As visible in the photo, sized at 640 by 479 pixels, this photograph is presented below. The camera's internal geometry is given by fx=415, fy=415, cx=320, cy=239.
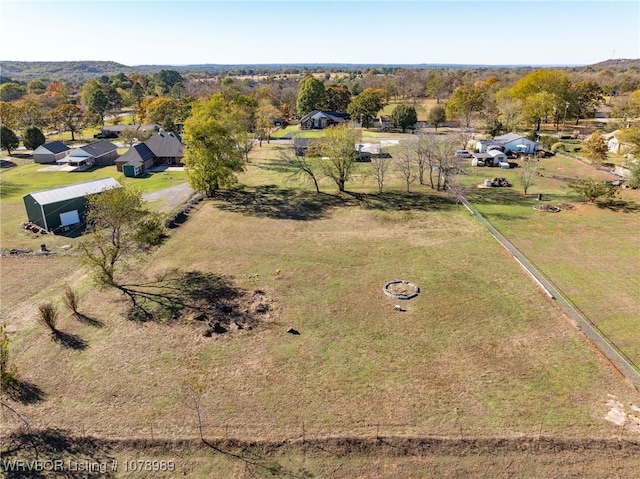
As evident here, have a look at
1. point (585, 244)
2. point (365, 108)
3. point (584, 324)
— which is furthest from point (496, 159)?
point (584, 324)

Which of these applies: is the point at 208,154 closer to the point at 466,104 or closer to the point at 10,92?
the point at 466,104

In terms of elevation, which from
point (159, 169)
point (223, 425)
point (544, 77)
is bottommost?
point (223, 425)

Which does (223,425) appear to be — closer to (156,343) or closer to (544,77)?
(156,343)

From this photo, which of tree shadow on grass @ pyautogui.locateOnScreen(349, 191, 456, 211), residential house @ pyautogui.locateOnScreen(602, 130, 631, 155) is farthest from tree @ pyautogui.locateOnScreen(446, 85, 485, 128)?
tree shadow on grass @ pyautogui.locateOnScreen(349, 191, 456, 211)

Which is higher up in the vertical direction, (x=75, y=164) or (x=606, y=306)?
(x=75, y=164)

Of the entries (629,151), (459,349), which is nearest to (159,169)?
(459,349)

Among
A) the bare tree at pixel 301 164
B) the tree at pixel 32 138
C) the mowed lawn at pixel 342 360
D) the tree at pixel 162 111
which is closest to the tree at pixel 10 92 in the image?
the tree at pixel 162 111
